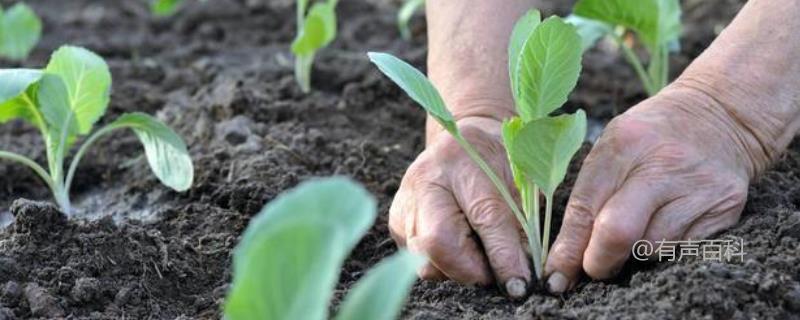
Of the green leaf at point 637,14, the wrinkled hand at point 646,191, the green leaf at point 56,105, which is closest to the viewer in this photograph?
the wrinkled hand at point 646,191

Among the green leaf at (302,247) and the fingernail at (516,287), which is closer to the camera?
the green leaf at (302,247)

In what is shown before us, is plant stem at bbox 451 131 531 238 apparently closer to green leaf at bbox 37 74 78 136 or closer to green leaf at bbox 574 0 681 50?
green leaf at bbox 37 74 78 136

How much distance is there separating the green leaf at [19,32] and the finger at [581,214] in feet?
7.85

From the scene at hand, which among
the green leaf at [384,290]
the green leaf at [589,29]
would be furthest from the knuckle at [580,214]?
the green leaf at [589,29]

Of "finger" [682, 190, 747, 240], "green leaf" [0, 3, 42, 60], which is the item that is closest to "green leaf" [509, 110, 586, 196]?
"finger" [682, 190, 747, 240]

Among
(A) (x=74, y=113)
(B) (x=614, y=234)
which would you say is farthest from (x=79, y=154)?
(B) (x=614, y=234)

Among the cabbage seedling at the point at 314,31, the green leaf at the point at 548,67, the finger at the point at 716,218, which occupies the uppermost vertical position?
the green leaf at the point at 548,67

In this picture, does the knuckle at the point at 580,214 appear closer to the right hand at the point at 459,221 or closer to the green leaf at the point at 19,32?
the right hand at the point at 459,221

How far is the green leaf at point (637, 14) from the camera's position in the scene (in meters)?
2.90

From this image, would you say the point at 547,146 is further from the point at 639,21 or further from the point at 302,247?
the point at 639,21

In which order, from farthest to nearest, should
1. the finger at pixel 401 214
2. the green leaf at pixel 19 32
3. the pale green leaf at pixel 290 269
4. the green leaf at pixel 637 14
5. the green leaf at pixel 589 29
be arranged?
the green leaf at pixel 19 32, the green leaf at pixel 589 29, the green leaf at pixel 637 14, the finger at pixel 401 214, the pale green leaf at pixel 290 269

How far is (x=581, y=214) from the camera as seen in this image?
198 centimetres

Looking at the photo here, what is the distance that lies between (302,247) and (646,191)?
84cm

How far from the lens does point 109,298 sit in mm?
2045
